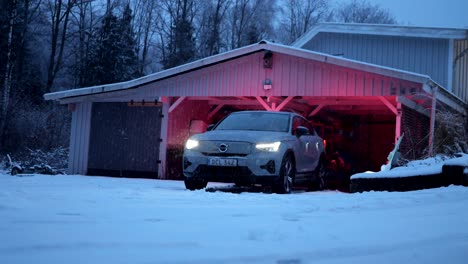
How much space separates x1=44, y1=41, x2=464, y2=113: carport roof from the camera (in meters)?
12.7

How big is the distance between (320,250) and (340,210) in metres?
2.20

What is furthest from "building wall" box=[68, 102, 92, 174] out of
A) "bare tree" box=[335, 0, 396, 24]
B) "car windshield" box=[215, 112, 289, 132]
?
"bare tree" box=[335, 0, 396, 24]

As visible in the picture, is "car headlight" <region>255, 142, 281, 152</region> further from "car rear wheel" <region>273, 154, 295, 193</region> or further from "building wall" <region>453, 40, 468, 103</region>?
"building wall" <region>453, 40, 468, 103</region>

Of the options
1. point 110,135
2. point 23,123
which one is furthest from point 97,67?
point 110,135

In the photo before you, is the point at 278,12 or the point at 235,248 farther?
the point at 278,12

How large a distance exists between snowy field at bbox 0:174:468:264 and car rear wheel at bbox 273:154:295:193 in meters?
3.19

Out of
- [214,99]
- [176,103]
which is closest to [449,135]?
[214,99]

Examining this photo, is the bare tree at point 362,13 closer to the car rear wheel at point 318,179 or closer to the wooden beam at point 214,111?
the wooden beam at point 214,111

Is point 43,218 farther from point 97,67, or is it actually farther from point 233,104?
point 97,67

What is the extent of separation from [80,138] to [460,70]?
13.1 metres

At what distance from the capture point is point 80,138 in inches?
661

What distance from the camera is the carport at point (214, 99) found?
1346 cm

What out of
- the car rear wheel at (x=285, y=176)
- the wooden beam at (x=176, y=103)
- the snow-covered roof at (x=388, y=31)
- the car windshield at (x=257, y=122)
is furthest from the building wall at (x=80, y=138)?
the snow-covered roof at (x=388, y=31)

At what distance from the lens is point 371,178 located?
27.5ft
